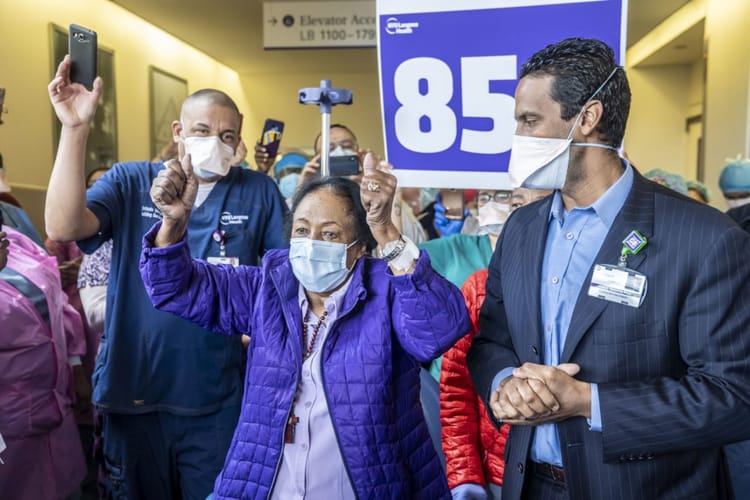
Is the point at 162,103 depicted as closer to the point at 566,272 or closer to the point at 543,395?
the point at 566,272

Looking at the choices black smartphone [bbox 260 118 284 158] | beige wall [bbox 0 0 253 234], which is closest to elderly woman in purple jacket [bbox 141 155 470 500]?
black smartphone [bbox 260 118 284 158]

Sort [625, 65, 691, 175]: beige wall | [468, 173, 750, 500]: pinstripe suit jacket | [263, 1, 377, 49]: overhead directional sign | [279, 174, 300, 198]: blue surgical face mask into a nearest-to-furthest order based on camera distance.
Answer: [468, 173, 750, 500]: pinstripe suit jacket
[279, 174, 300, 198]: blue surgical face mask
[263, 1, 377, 49]: overhead directional sign
[625, 65, 691, 175]: beige wall

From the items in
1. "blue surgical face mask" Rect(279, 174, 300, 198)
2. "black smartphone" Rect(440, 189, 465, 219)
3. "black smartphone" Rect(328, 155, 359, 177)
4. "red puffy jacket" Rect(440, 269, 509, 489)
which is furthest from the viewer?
"blue surgical face mask" Rect(279, 174, 300, 198)

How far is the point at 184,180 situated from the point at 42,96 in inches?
212

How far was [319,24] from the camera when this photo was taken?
7488 millimetres

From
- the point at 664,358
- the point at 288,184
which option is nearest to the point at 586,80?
the point at 664,358

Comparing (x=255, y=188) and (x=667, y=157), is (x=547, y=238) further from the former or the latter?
(x=667, y=157)

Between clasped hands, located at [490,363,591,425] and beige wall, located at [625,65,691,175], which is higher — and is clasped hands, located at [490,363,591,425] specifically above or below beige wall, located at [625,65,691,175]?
below

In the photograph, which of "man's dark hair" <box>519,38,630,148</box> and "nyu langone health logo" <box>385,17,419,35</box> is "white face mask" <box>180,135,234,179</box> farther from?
"man's dark hair" <box>519,38,630,148</box>

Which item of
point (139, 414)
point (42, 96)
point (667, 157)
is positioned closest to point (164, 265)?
point (139, 414)

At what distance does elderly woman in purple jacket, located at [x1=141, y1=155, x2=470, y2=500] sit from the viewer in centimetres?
181

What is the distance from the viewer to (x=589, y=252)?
1.67 metres

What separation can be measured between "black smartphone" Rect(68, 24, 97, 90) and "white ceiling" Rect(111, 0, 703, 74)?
20.4ft

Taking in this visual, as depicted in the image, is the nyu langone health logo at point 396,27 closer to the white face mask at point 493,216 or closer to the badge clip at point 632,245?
the white face mask at point 493,216
